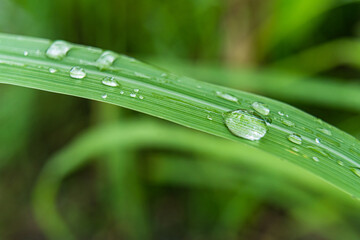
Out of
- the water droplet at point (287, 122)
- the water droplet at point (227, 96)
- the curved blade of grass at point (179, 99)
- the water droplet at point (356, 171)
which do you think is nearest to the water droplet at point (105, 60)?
the curved blade of grass at point (179, 99)

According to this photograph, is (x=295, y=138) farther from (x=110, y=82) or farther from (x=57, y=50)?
(x=57, y=50)

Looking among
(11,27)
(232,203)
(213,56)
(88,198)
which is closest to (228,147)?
(232,203)

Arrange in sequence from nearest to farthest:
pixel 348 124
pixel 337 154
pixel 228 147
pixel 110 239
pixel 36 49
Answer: pixel 337 154
pixel 36 49
pixel 228 147
pixel 348 124
pixel 110 239

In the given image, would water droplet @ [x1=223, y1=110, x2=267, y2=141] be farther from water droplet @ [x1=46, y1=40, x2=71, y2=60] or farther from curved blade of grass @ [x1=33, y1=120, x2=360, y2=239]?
curved blade of grass @ [x1=33, y1=120, x2=360, y2=239]

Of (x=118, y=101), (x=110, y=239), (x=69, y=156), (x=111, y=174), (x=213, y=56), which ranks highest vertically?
(x=118, y=101)

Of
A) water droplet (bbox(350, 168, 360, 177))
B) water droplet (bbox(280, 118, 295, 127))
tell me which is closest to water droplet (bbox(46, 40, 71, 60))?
water droplet (bbox(280, 118, 295, 127))

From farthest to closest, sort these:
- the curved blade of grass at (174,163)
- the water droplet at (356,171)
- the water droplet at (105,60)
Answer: the curved blade of grass at (174,163) → the water droplet at (105,60) → the water droplet at (356,171)

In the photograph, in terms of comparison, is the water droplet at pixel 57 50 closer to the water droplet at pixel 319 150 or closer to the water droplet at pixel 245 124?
the water droplet at pixel 245 124

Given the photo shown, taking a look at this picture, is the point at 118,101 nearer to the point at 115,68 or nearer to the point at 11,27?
the point at 115,68
